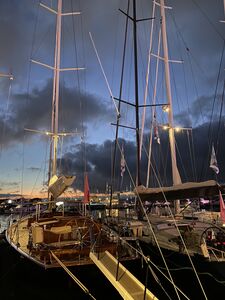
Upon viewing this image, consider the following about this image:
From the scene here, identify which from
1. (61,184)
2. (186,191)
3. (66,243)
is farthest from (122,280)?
(61,184)

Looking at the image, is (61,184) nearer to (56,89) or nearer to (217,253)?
(217,253)

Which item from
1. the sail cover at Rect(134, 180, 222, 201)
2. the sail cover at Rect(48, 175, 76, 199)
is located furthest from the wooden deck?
the sail cover at Rect(48, 175, 76, 199)

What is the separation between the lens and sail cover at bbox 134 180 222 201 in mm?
10039

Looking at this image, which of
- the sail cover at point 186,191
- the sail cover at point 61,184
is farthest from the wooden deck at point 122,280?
the sail cover at point 61,184

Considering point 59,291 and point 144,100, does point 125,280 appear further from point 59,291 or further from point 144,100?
point 144,100

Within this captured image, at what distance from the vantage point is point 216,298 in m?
9.65

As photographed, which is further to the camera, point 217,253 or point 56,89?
point 56,89

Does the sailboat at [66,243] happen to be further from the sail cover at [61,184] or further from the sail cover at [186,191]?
the sail cover at [186,191]

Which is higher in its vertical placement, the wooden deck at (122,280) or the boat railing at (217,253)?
the boat railing at (217,253)

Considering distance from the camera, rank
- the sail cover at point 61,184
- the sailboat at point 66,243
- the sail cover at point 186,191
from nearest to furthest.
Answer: the sailboat at point 66,243
the sail cover at point 186,191
the sail cover at point 61,184

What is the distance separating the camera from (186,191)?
35.4 ft

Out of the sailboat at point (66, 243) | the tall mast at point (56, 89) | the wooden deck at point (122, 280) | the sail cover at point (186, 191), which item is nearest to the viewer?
the wooden deck at point (122, 280)

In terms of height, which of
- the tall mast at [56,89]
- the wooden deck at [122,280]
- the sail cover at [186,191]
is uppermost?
the tall mast at [56,89]

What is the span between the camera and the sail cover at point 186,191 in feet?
32.9
